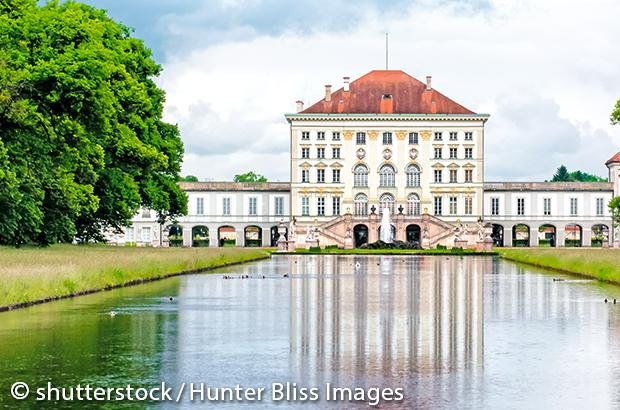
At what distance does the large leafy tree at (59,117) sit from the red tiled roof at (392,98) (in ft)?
195

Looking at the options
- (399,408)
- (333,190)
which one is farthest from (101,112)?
(333,190)

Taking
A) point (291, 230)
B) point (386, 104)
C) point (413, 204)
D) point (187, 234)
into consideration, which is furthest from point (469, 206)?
point (187, 234)

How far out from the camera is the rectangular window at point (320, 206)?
104m

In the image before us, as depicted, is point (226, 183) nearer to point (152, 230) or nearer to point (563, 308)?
point (152, 230)

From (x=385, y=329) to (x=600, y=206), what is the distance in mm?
91857

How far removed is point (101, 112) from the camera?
36188mm

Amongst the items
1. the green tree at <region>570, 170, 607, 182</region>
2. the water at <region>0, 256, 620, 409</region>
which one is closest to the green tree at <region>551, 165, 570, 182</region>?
the green tree at <region>570, 170, 607, 182</region>

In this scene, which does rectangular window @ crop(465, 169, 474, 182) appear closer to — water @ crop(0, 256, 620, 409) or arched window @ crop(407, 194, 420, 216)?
arched window @ crop(407, 194, 420, 216)

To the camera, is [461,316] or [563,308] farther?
[563,308]

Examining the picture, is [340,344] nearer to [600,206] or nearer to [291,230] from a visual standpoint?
[291,230]

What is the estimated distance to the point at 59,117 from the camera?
3650cm

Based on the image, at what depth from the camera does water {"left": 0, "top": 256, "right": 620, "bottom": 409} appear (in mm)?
11492

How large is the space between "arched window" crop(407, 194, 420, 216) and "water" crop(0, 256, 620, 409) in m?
77.2

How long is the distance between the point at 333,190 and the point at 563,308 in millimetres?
82549
